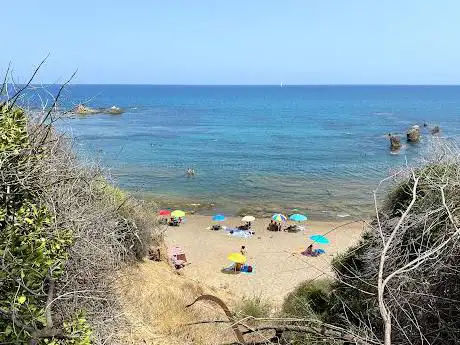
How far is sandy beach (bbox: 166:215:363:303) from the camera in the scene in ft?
60.4

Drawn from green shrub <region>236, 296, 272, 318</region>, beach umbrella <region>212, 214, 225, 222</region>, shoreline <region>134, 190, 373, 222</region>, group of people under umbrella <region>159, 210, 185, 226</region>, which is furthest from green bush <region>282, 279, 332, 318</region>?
shoreline <region>134, 190, 373, 222</region>

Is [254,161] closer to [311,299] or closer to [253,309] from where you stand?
[311,299]

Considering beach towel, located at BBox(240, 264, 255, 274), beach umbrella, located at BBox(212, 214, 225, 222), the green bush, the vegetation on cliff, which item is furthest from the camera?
beach umbrella, located at BBox(212, 214, 225, 222)

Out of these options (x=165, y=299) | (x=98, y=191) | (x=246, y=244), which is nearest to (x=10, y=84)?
(x=98, y=191)

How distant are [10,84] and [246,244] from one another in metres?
18.9

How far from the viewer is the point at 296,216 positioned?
26.0 m

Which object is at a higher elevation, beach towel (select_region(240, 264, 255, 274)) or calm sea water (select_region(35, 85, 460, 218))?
calm sea water (select_region(35, 85, 460, 218))

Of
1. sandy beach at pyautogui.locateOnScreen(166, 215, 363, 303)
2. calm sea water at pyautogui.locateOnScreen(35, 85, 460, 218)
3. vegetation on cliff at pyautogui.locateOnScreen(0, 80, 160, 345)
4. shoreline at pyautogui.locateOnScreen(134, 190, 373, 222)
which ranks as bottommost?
sandy beach at pyautogui.locateOnScreen(166, 215, 363, 303)

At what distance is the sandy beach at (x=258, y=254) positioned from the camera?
1842cm

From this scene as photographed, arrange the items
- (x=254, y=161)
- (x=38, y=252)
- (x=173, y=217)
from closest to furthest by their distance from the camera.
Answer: (x=38, y=252)
(x=173, y=217)
(x=254, y=161)

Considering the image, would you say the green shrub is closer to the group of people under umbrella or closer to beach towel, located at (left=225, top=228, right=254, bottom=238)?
beach towel, located at (left=225, top=228, right=254, bottom=238)

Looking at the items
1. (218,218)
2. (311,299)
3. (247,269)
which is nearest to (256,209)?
(218,218)

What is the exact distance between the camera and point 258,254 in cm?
2264

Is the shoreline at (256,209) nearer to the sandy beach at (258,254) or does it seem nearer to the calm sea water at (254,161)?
the calm sea water at (254,161)
